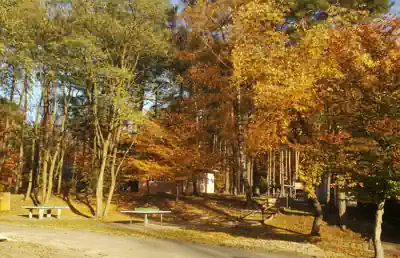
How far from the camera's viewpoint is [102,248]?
10336 mm

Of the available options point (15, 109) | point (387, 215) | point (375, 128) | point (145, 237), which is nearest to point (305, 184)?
point (375, 128)

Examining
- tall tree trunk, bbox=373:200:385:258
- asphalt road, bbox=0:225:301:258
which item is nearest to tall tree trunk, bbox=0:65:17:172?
asphalt road, bbox=0:225:301:258

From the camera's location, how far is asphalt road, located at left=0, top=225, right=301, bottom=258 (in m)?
9.12

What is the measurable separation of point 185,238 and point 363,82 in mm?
7275

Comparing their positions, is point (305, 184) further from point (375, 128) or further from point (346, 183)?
point (375, 128)

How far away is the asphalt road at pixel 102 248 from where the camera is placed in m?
9.12

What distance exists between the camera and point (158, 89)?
24547mm

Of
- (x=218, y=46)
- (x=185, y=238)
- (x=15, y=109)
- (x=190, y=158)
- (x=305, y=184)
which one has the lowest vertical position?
(x=185, y=238)

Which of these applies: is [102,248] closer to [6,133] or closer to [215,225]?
[215,225]

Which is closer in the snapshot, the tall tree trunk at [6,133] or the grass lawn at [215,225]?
the grass lawn at [215,225]

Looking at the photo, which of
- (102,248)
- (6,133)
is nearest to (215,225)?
(102,248)

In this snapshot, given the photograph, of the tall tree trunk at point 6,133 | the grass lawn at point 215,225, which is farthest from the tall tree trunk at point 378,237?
the tall tree trunk at point 6,133

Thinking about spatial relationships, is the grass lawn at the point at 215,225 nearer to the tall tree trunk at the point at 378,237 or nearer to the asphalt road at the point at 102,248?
the asphalt road at the point at 102,248

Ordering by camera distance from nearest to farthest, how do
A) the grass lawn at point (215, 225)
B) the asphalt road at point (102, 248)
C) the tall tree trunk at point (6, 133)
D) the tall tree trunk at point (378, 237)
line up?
the asphalt road at point (102, 248) < the tall tree trunk at point (378, 237) < the grass lawn at point (215, 225) < the tall tree trunk at point (6, 133)
